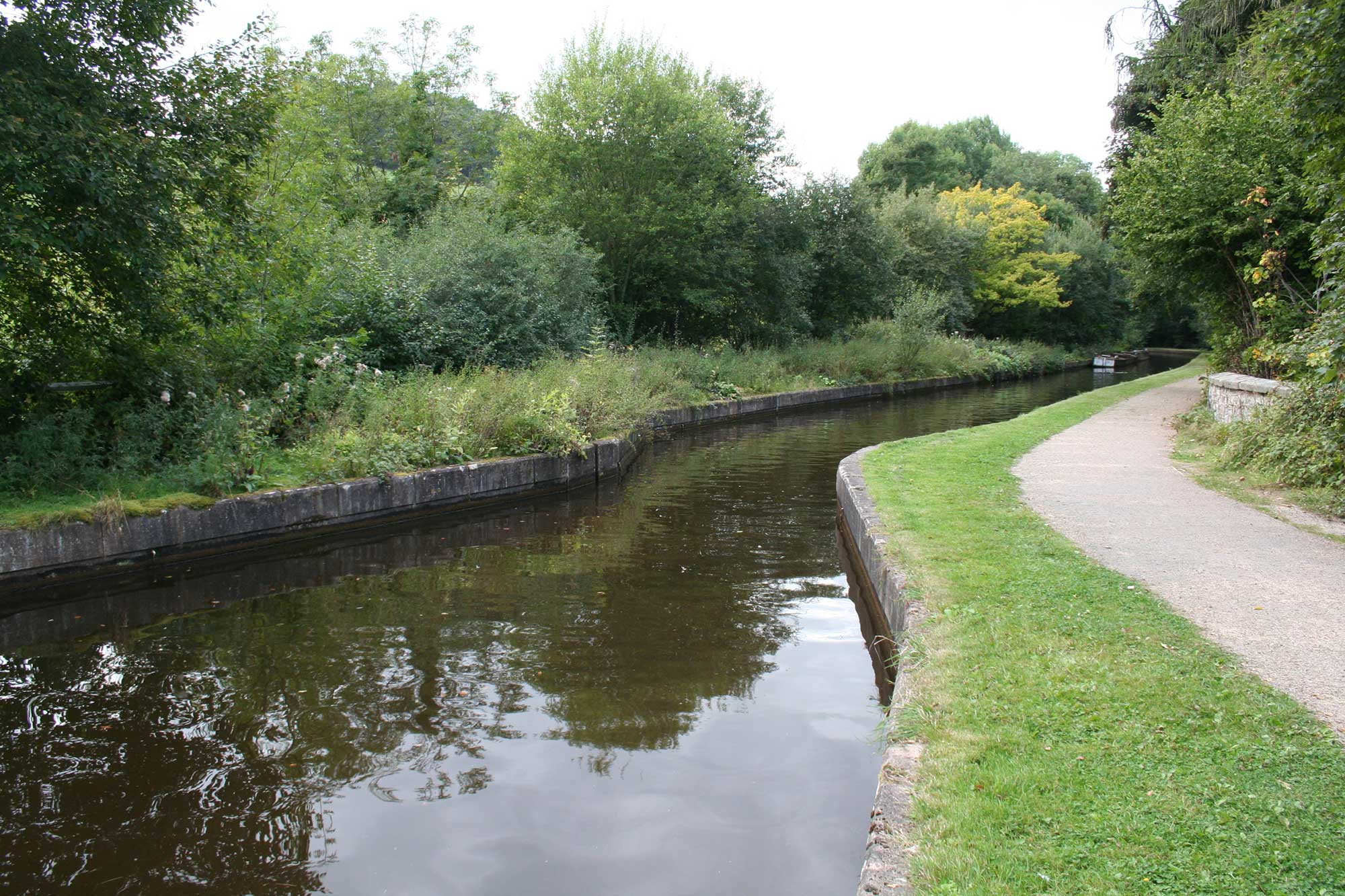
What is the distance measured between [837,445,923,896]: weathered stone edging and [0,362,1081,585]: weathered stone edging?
3.63m

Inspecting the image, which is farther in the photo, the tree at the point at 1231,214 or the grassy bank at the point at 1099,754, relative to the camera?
the tree at the point at 1231,214

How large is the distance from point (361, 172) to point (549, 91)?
9.00 m

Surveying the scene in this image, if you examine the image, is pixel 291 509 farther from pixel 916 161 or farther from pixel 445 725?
pixel 916 161

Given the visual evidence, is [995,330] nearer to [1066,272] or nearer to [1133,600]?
[1066,272]

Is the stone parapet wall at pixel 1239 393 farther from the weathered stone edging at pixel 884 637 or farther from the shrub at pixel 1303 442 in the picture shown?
the weathered stone edging at pixel 884 637

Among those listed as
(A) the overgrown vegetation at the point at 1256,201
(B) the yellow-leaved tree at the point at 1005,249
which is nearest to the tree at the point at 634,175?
(A) the overgrown vegetation at the point at 1256,201

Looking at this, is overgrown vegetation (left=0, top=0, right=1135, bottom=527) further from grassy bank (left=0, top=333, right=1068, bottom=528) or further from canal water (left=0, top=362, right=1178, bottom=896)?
canal water (left=0, top=362, right=1178, bottom=896)

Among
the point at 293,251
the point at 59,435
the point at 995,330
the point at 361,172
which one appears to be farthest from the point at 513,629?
the point at 995,330

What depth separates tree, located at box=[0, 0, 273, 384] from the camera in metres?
6.89

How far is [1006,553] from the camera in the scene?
6246mm

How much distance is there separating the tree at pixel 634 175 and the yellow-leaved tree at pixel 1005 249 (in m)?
24.1

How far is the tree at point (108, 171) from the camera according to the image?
6.89 m

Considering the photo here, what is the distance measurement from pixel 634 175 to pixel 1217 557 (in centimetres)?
1961

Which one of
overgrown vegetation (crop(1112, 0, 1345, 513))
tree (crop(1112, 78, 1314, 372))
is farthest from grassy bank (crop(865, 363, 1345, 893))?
tree (crop(1112, 78, 1314, 372))
